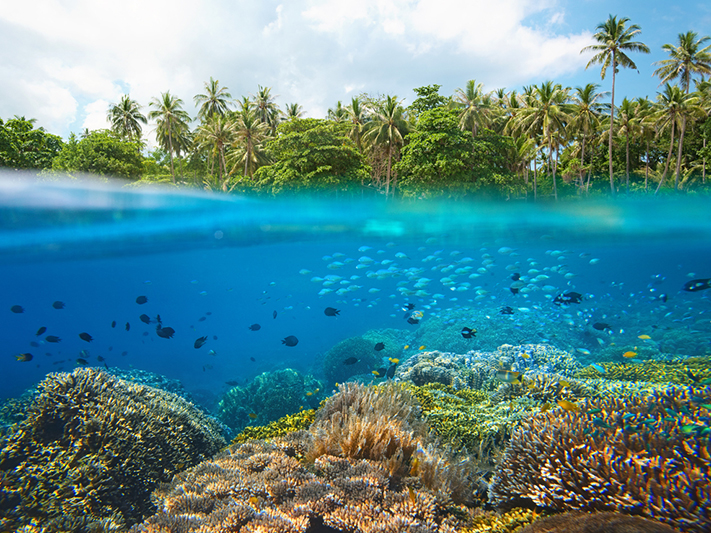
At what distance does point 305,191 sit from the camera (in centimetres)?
2336

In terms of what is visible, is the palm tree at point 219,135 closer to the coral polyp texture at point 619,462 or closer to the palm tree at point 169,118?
the palm tree at point 169,118

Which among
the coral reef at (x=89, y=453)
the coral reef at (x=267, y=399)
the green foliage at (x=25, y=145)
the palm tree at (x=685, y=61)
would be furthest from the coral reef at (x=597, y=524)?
the palm tree at (x=685, y=61)

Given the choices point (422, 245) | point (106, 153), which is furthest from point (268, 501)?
point (106, 153)

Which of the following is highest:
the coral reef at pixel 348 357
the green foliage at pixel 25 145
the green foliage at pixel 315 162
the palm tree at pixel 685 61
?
the palm tree at pixel 685 61

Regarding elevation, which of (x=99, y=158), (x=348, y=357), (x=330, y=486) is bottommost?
(x=348, y=357)

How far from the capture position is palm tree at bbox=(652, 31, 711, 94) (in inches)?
1516

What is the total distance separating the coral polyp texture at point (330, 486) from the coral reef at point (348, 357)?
335 inches

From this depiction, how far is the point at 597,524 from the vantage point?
2471 mm

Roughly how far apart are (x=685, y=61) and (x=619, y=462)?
54108 millimetres

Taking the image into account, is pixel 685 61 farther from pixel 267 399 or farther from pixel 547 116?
pixel 267 399

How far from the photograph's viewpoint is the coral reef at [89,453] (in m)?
4.54

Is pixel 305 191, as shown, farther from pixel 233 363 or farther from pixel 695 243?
pixel 695 243

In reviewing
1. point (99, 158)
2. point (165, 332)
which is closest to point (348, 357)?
point (165, 332)

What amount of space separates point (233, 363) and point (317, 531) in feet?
71.4
